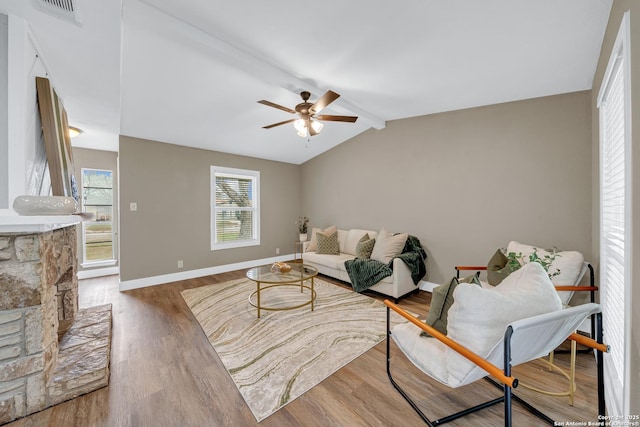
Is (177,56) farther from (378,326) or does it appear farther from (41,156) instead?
(378,326)

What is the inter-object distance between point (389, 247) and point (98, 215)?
5357mm

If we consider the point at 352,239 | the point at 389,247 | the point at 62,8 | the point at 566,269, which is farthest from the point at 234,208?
the point at 566,269

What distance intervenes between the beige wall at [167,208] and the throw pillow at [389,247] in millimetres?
2727

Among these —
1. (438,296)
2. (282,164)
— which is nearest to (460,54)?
(438,296)

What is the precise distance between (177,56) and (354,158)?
3.26 meters

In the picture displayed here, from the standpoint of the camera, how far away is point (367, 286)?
140 inches

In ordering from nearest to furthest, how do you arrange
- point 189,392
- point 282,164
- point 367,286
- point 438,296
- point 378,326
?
point 438,296 → point 189,392 → point 378,326 → point 367,286 → point 282,164

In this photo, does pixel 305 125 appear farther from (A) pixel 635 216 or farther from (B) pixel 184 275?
(B) pixel 184 275

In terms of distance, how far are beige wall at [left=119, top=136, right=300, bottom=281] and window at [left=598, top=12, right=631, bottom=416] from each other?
4925 mm

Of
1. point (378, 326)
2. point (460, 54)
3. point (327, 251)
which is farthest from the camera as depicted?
point (327, 251)

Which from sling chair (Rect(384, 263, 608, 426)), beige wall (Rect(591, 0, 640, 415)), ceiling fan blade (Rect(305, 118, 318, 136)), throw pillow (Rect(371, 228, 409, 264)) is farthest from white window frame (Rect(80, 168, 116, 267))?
beige wall (Rect(591, 0, 640, 415))

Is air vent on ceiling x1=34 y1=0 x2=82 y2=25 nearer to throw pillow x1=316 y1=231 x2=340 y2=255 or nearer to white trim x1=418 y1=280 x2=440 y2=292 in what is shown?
throw pillow x1=316 y1=231 x2=340 y2=255

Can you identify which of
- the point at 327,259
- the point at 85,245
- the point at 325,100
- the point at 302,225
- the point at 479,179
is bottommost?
the point at 327,259

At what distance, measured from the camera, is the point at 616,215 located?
1.62m
